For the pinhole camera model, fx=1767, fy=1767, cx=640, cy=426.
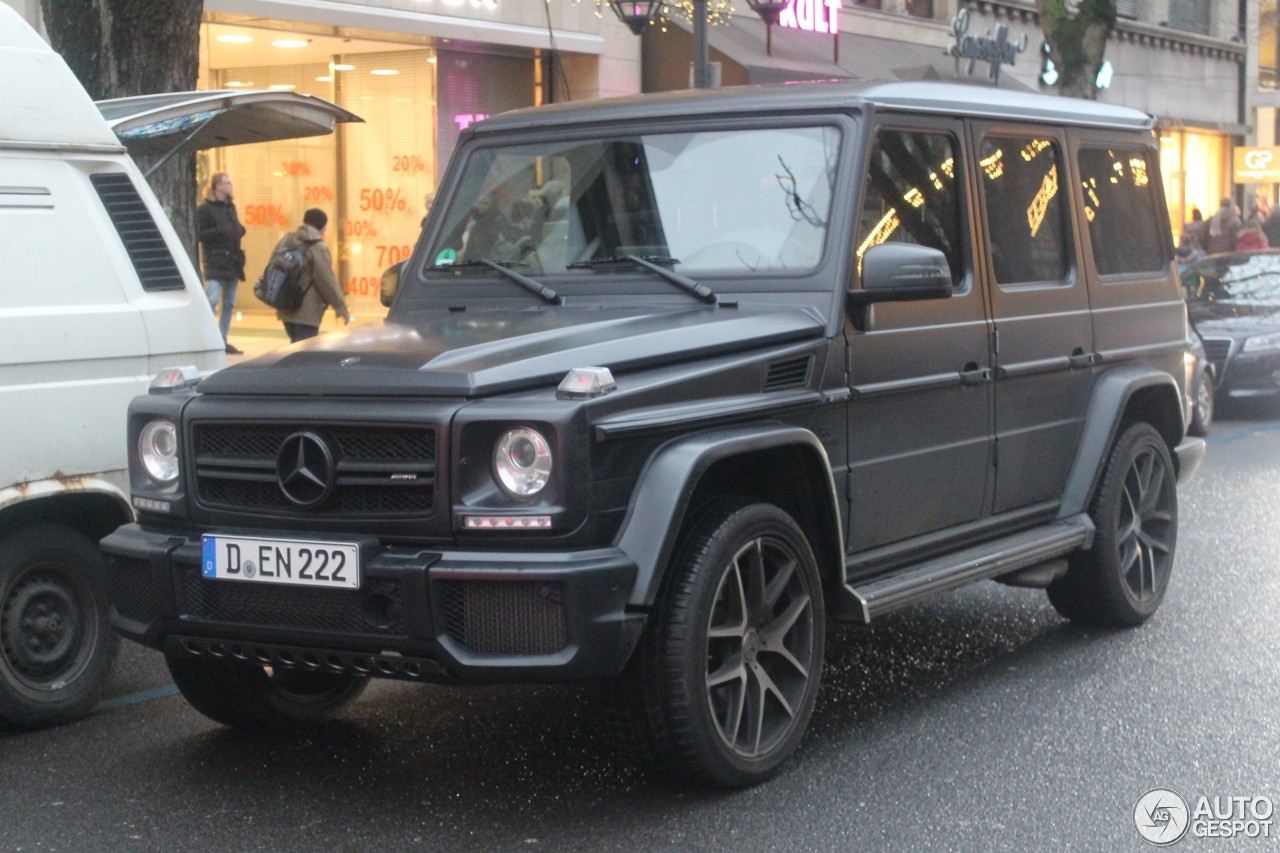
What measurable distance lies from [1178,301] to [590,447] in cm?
423

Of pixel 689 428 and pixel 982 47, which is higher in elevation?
pixel 982 47

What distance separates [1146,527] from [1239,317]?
10.5 metres

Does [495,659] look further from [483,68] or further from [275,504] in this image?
[483,68]

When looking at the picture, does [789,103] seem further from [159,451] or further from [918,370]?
[159,451]

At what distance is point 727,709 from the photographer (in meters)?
4.99

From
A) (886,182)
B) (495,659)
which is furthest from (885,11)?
(495,659)

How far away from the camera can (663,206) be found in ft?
19.3

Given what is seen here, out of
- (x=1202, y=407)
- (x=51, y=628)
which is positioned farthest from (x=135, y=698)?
(x=1202, y=407)

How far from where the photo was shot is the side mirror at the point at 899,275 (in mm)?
5422

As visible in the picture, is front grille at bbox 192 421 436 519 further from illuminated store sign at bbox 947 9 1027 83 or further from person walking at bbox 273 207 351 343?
illuminated store sign at bbox 947 9 1027 83

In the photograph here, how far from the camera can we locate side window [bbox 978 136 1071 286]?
21.4 ft

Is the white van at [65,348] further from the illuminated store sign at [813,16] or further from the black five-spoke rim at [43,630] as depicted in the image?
the illuminated store sign at [813,16]

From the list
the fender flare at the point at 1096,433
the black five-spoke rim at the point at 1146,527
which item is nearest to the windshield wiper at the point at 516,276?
the fender flare at the point at 1096,433

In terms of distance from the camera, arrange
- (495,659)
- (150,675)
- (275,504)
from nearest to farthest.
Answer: (495,659), (275,504), (150,675)
